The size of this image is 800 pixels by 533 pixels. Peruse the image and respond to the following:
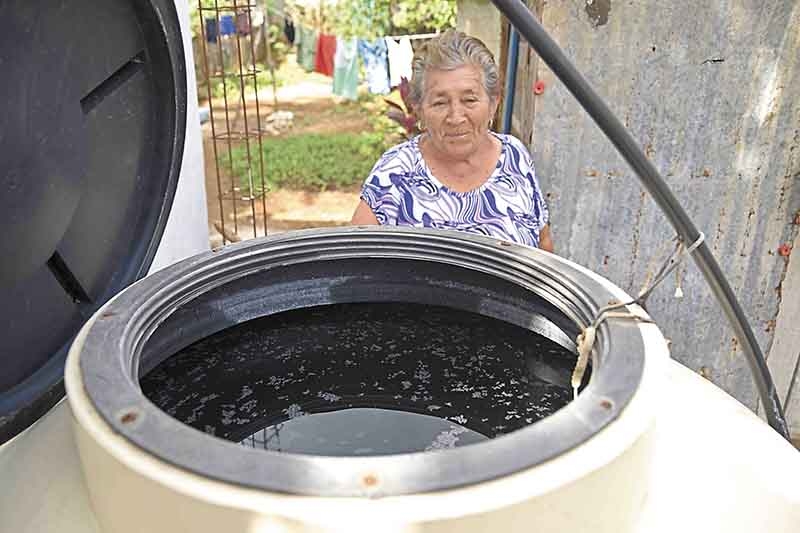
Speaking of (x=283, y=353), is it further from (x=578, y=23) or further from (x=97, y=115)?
(x=578, y=23)

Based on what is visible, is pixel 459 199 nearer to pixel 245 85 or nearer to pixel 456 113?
pixel 456 113

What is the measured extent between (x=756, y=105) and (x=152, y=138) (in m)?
1.74

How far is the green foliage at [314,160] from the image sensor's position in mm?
6469

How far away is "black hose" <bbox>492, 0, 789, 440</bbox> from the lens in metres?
0.91

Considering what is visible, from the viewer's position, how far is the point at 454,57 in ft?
5.88

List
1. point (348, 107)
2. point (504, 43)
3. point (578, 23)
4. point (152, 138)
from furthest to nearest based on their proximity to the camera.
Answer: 1. point (348, 107)
2. point (504, 43)
3. point (578, 23)
4. point (152, 138)

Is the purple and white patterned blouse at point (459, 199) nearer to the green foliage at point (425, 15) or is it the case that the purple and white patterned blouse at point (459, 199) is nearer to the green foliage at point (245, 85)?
the green foliage at point (425, 15)

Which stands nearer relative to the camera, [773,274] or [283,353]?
[283,353]

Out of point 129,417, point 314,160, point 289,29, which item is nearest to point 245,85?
point 289,29

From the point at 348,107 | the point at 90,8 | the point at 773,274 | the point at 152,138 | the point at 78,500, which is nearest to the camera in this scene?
the point at 78,500

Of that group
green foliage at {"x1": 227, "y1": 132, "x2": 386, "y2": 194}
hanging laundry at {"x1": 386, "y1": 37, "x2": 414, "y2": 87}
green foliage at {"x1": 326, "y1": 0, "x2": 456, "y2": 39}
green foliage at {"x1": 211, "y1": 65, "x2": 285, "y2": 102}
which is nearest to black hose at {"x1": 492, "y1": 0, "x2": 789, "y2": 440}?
green foliage at {"x1": 227, "y1": 132, "x2": 386, "y2": 194}

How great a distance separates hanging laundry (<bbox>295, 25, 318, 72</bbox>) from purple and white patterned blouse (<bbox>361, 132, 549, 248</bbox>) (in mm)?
7662

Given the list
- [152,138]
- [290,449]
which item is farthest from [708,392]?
[152,138]

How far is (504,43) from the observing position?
2639 millimetres
